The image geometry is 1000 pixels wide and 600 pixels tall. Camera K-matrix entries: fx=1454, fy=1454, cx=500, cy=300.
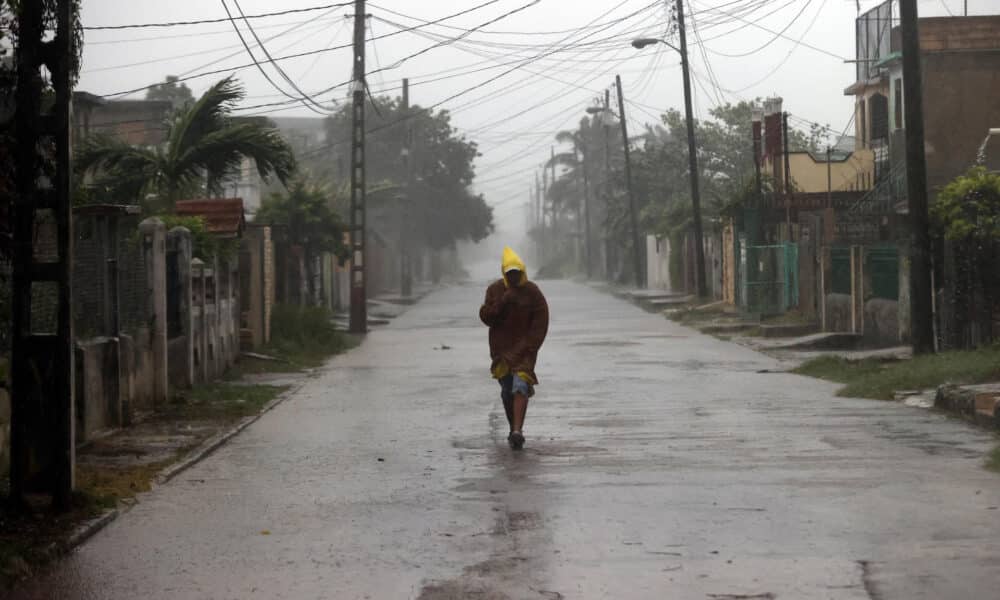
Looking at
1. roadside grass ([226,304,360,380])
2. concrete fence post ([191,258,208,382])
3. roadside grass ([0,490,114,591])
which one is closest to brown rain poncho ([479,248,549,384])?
roadside grass ([0,490,114,591])

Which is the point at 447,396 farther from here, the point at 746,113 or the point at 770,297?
the point at 746,113

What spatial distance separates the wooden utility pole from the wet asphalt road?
65 centimetres

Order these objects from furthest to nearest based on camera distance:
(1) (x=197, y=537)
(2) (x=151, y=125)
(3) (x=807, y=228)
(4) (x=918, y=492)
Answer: (2) (x=151, y=125) → (3) (x=807, y=228) → (4) (x=918, y=492) → (1) (x=197, y=537)

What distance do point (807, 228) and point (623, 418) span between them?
18.3 meters

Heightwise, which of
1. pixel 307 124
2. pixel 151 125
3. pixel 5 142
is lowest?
pixel 5 142

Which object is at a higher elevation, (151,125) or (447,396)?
(151,125)

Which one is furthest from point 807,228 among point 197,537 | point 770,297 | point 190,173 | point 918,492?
point 197,537

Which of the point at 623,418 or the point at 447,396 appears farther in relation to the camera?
Answer: the point at 447,396

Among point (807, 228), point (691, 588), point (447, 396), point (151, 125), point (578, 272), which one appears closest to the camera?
point (691, 588)

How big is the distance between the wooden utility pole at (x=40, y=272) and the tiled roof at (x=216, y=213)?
558 inches

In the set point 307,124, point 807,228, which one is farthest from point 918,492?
point 307,124

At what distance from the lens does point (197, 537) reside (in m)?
8.68

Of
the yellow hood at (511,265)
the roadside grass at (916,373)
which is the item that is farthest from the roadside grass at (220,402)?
the roadside grass at (916,373)

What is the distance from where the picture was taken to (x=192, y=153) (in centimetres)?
2306
